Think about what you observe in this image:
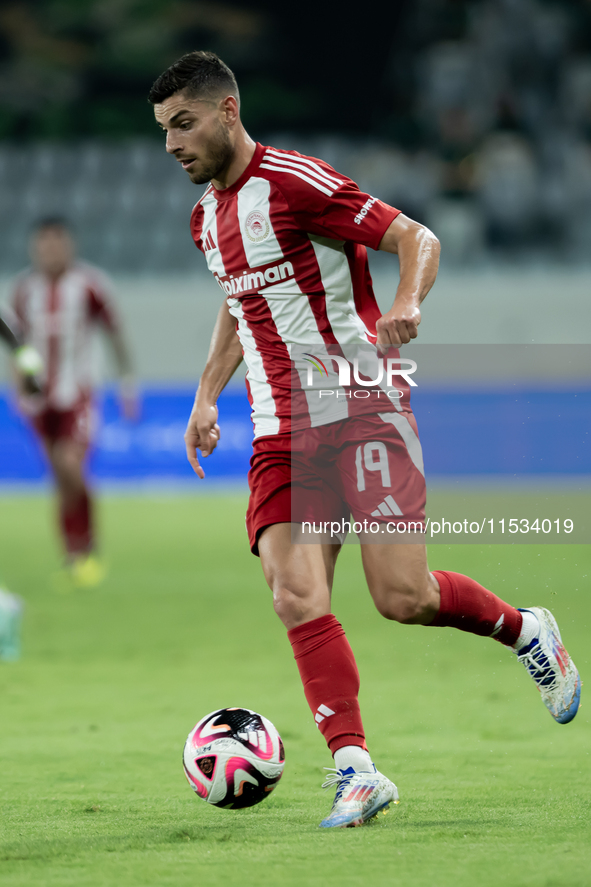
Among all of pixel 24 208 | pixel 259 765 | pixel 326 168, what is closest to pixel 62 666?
pixel 259 765

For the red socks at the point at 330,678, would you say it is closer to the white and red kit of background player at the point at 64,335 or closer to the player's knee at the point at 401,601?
the player's knee at the point at 401,601

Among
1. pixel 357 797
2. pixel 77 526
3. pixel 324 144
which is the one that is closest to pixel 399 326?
pixel 357 797

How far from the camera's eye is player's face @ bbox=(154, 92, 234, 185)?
3.24 meters

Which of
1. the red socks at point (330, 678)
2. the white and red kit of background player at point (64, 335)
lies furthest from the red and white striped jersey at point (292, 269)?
the white and red kit of background player at point (64, 335)

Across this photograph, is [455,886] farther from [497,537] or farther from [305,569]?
[497,537]

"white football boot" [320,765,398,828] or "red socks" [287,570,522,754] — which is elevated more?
"red socks" [287,570,522,754]

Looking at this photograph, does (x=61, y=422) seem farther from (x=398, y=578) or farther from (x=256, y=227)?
(x=398, y=578)

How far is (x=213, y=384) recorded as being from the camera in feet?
12.0

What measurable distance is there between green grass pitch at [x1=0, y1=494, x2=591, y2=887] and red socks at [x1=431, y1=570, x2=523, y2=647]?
41cm

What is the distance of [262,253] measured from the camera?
3348 mm

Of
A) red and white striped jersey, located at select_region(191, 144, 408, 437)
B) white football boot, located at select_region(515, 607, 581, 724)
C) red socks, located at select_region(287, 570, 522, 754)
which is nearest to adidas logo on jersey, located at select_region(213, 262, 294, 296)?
red and white striped jersey, located at select_region(191, 144, 408, 437)

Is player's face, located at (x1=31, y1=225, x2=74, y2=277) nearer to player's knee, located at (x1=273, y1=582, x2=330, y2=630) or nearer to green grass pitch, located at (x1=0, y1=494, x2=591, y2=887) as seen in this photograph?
green grass pitch, located at (x1=0, y1=494, x2=591, y2=887)

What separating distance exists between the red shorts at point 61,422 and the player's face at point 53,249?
99 centimetres

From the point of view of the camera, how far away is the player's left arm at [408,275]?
2.94 meters
